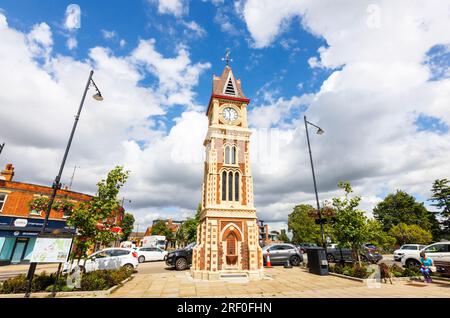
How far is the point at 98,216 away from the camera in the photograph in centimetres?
1101

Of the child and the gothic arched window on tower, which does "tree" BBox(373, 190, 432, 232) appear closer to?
the child

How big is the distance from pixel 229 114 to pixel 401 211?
5443cm

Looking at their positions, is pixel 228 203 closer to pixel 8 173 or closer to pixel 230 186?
pixel 230 186

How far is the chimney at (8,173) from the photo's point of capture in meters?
24.6

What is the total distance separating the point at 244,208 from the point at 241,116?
26.0ft

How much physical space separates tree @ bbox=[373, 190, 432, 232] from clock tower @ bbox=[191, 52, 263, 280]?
47.9m

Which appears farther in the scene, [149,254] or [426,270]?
[149,254]

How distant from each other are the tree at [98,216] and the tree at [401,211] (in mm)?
56542

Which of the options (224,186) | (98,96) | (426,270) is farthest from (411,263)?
(98,96)

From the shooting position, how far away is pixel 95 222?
35.1 ft

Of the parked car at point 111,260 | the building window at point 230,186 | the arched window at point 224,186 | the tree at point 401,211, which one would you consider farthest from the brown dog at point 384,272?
the tree at point 401,211

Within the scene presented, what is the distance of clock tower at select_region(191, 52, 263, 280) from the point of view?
14664 millimetres
